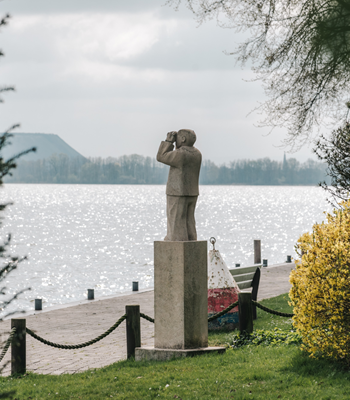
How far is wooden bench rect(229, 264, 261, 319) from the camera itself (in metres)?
13.3

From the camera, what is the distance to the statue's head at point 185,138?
9.26m

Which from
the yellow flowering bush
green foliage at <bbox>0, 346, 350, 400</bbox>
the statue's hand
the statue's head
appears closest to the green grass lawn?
green foliage at <bbox>0, 346, 350, 400</bbox>

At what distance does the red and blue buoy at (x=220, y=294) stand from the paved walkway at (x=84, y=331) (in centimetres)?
134

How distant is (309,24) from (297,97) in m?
1.88

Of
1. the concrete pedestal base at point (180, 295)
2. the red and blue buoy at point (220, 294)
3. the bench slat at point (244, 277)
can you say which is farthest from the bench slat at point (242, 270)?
the concrete pedestal base at point (180, 295)

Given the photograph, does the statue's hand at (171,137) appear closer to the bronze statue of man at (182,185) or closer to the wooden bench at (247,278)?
the bronze statue of man at (182,185)

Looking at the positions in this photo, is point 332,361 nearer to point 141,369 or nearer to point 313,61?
point 141,369

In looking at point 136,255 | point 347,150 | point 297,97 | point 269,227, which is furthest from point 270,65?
point 269,227

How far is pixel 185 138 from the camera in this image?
9.26 meters

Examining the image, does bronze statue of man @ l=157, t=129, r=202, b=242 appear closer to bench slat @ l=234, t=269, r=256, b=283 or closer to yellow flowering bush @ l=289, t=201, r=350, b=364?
yellow flowering bush @ l=289, t=201, r=350, b=364

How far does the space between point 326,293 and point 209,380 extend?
71.7 inches

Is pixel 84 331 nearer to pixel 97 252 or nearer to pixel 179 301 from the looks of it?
pixel 179 301

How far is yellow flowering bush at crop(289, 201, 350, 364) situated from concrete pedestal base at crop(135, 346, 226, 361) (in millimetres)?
1743

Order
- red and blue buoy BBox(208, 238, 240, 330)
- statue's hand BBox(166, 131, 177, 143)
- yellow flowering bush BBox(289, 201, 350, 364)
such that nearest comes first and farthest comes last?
yellow flowering bush BBox(289, 201, 350, 364) < statue's hand BBox(166, 131, 177, 143) < red and blue buoy BBox(208, 238, 240, 330)
